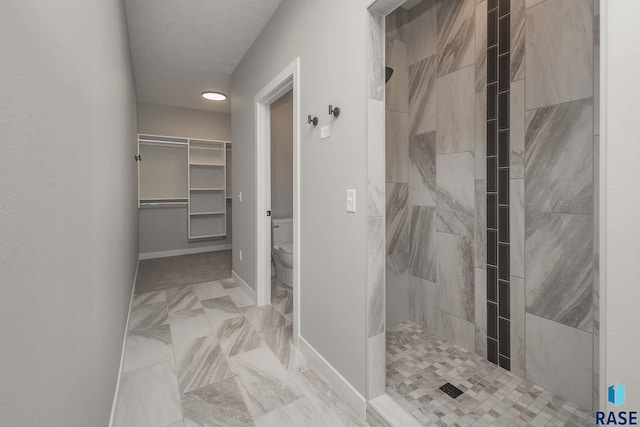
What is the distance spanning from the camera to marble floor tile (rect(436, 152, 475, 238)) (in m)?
2.08

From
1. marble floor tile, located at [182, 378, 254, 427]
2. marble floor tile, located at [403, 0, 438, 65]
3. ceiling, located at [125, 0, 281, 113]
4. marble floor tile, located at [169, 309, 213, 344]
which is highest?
ceiling, located at [125, 0, 281, 113]

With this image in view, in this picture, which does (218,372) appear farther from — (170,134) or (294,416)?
(170,134)

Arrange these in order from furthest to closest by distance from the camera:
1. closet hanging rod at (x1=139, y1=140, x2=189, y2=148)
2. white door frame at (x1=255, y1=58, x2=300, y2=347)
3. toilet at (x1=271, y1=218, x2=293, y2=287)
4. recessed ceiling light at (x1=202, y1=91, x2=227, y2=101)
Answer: closet hanging rod at (x1=139, y1=140, x2=189, y2=148)
recessed ceiling light at (x1=202, y1=91, x2=227, y2=101)
toilet at (x1=271, y1=218, x2=293, y2=287)
white door frame at (x1=255, y1=58, x2=300, y2=347)

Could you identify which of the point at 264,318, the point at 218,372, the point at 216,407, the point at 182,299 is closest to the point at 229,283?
the point at 182,299

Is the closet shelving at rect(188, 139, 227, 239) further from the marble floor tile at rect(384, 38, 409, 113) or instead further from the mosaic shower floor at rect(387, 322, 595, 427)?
the mosaic shower floor at rect(387, 322, 595, 427)

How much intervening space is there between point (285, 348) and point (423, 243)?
4.54 feet

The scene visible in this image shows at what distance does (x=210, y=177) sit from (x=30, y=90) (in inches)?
205

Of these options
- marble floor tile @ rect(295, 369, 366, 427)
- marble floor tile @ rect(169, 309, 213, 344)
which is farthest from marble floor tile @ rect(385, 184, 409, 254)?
marble floor tile @ rect(169, 309, 213, 344)

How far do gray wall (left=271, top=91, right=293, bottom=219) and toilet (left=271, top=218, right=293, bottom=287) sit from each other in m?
0.42

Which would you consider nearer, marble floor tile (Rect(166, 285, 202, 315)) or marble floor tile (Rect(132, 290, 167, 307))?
marble floor tile (Rect(166, 285, 202, 315))

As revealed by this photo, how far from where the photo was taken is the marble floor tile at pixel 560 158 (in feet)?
4.89

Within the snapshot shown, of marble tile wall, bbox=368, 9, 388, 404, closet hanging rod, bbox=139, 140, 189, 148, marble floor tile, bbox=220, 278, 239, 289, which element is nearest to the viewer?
marble tile wall, bbox=368, 9, 388, 404

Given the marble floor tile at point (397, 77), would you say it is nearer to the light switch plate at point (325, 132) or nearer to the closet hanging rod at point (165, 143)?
the light switch plate at point (325, 132)

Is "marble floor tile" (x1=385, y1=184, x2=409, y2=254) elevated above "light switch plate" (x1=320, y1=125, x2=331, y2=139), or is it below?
below
